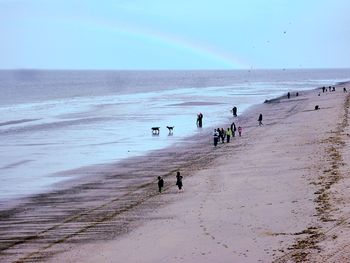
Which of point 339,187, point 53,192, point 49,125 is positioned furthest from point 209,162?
point 49,125

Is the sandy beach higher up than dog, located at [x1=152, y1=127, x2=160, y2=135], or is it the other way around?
dog, located at [x1=152, y1=127, x2=160, y2=135]

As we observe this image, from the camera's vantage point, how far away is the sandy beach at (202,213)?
15.2 metres

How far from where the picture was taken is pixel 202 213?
19.3 meters

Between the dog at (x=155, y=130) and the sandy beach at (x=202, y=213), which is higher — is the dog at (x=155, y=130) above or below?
above

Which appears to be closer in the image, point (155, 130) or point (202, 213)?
point (202, 213)

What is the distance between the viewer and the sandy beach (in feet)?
49.8

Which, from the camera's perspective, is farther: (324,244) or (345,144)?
(345,144)

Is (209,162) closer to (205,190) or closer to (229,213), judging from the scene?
(205,190)

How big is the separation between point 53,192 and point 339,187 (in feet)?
41.1

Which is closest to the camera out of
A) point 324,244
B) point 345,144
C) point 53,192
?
point 324,244

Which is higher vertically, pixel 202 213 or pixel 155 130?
pixel 155 130

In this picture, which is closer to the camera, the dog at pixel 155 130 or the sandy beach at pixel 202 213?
the sandy beach at pixel 202 213

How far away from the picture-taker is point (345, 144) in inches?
1173

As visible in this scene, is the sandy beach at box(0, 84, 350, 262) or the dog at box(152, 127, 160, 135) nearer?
the sandy beach at box(0, 84, 350, 262)
